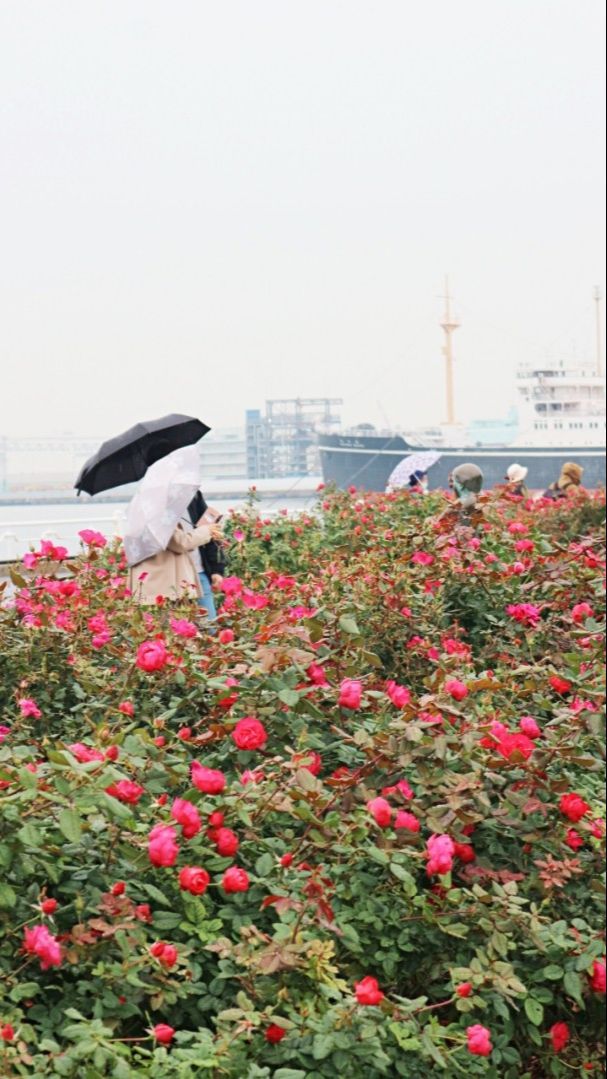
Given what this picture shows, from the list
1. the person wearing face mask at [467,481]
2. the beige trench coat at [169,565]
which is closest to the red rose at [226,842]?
the beige trench coat at [169,565]

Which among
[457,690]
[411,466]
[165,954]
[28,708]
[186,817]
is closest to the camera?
[165,954]

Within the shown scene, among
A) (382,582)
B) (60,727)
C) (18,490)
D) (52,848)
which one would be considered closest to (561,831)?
(52,848)

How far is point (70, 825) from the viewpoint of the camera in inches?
71.5

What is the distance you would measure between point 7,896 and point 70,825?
0.14 m

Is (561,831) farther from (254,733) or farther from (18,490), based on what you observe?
(18,490)

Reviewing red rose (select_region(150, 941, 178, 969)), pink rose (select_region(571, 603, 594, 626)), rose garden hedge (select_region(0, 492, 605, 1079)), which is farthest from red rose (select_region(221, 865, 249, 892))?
pink rose (select_region(571, 603, 594, 626))

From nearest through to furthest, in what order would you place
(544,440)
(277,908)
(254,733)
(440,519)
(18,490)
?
(277,908)
(254,733)
(440,519)
(18,490)
(544,440)

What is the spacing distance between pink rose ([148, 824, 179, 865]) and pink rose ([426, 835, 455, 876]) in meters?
0.39

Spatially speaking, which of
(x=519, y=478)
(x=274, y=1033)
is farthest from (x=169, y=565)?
(x=519, y=478)

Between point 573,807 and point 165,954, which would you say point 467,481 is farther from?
point 165,954

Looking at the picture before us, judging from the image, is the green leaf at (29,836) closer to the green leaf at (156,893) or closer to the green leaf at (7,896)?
the green leaf at (7,896)

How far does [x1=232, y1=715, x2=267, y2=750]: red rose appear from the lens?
2191mm

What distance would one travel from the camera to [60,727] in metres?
2.89

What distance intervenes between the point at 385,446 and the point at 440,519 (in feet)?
165
